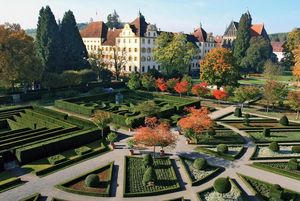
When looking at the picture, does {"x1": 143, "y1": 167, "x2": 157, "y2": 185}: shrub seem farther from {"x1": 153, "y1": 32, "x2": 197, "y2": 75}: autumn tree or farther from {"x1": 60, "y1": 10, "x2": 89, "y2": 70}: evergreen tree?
{"x1": 60, "y1": 10, "x2": 89, "y2": 70}: evergreen tree

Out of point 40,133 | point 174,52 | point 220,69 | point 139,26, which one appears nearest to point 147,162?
point 40,133

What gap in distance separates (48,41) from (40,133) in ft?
Result: 149

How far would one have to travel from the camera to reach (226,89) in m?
66.0

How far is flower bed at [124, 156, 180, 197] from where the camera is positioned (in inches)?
1152

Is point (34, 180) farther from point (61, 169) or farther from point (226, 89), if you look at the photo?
point (226, 89)

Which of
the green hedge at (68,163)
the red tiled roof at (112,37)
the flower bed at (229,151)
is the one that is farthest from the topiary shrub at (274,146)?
the red tiled roof at (112,37)

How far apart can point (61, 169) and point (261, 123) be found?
1379 inches

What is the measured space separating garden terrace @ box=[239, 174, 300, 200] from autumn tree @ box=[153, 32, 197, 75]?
56.5 metres

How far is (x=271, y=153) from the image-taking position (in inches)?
1554

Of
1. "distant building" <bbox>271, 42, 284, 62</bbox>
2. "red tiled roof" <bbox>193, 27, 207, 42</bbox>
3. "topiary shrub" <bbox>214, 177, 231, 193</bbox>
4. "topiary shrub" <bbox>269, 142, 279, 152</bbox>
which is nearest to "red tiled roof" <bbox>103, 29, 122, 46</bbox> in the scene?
"red tiled roof" <bbox>193, 27, 207, 42</bbox>

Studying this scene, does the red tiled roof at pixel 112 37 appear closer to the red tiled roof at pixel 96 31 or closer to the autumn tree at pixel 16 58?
the red tiled roof at pixel 96 31

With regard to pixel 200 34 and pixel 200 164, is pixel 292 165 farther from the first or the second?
pixel 200 34

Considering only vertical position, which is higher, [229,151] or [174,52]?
[174,52]

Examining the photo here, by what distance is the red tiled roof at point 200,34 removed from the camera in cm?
12470
